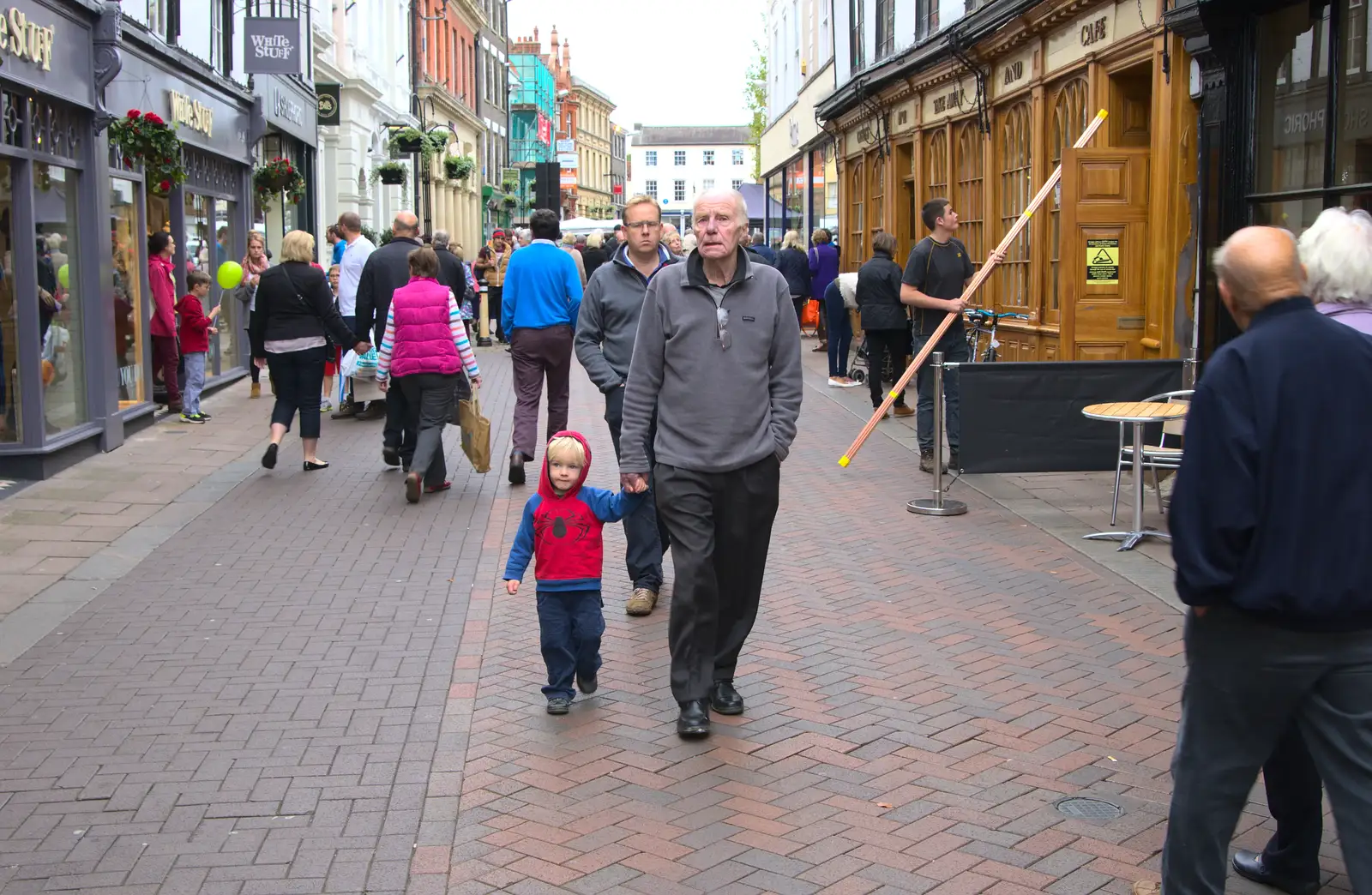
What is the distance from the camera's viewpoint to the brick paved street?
4.27m

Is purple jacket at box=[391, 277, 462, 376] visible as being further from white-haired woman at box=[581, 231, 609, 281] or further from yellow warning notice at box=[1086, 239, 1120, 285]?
white-haired woman at box=[581, 231, 609, 281]

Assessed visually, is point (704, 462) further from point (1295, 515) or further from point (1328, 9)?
point (1328, 9)

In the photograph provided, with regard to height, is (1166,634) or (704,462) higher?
(704,462)

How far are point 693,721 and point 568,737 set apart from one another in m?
0.46

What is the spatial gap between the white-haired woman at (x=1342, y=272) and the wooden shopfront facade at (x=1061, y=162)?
716cm

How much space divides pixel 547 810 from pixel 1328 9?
24.8ft

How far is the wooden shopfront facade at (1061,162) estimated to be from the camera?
1123 cm

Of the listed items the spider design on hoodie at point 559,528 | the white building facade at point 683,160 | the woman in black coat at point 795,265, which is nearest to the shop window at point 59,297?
the spider design on hoodie at point 559,528

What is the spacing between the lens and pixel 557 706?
18.4ft

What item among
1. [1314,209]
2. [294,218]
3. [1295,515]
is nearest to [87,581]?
[1295,515]

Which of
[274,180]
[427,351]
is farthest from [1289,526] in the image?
[274,180]

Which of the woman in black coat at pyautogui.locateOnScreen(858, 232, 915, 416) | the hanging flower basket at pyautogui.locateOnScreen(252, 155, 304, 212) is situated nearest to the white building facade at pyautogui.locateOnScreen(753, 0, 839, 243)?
the hanging flower basket at pyautogui.locateOnScreen(252, 155, 304, 212)

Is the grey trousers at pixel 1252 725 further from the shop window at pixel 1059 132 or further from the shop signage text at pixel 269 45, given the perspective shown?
the shop signage text at pixel 269 45

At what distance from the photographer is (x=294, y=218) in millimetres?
24828
